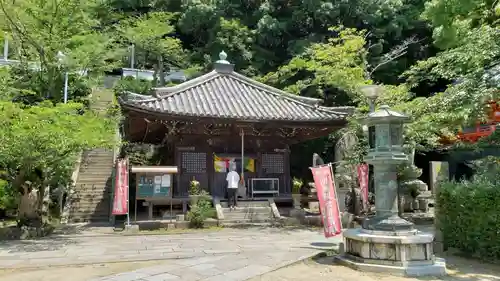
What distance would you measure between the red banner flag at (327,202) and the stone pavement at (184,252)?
0.52m

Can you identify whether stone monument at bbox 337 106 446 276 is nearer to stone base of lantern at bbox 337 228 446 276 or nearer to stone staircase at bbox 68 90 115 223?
stone base of lantern at bbox 337 228 446 276

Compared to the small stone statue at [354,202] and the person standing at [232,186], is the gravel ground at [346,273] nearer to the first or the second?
the small stone statue at [354,202]

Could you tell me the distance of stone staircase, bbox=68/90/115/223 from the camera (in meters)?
17.3

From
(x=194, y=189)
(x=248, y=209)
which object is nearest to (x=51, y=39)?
(x=194, y=189)

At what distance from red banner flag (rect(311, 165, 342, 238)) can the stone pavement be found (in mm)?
521

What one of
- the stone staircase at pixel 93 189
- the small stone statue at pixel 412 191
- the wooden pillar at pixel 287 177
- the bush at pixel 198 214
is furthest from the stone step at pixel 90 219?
the small stone statue at pixel 412 191

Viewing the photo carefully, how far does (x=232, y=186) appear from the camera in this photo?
52.7ft

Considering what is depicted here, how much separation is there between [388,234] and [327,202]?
2.65 metres

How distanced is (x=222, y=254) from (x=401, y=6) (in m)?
23.6

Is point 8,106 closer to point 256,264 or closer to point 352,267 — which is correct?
point 256,264

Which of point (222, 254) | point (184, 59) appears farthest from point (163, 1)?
point (222, 254)

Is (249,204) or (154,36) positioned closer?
(249,204)

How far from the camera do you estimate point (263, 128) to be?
1762 cm

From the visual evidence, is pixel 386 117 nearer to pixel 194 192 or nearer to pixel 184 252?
pixel 184 252
